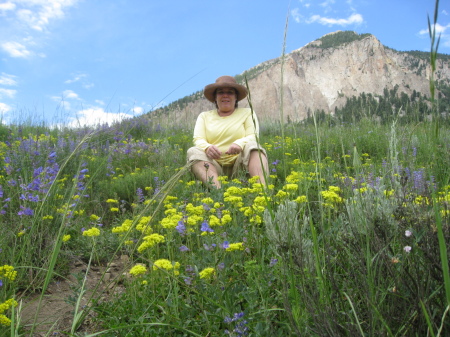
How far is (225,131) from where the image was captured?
5.19 metres

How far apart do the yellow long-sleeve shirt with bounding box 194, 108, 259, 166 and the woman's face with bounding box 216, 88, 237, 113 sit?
117 mm

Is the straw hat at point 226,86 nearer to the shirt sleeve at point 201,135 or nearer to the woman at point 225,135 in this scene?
the woman at point 225,135

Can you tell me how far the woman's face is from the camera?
534 centimetres

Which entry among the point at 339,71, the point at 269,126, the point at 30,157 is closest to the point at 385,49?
the point at 339,71

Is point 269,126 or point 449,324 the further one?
point 269,126

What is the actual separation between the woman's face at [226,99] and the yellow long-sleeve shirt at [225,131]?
0.38 ft

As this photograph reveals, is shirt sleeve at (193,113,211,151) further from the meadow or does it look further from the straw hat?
the meadow

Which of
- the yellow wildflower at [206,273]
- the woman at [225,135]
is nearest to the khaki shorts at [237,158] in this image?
the woman at [225,135]

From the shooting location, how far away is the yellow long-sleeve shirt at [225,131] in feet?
16.9

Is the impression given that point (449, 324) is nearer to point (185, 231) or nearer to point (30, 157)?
point (185, 231)

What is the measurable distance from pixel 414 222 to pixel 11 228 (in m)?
2.73

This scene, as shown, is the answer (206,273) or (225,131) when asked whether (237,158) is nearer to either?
(225,131)

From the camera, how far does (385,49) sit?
121312 millimetres

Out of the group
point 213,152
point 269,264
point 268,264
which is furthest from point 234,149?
point 269,264
